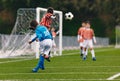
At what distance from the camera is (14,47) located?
103ft

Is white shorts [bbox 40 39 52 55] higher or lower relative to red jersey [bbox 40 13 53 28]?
lower

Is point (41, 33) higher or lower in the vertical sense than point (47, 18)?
lower

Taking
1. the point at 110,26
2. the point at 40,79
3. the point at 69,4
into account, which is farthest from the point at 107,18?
the point at 40,79

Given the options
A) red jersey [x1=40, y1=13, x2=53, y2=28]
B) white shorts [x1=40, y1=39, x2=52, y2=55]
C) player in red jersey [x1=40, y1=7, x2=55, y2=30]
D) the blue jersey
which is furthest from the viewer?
red jersey [x1=40, y1=13, x2=53, y2=28]

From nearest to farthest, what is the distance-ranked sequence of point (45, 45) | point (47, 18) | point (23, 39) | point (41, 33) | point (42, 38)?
point (41, 33) < point (42, 38) < point (45, 45) < point (47, 18) < point (23, 39)

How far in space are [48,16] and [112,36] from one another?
6249cm

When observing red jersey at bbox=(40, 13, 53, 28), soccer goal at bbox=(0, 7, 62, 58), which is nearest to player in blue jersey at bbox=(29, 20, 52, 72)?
red jersey at bbox=(40, 13, 53, 28)

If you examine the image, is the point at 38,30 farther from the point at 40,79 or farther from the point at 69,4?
the point at 69,4

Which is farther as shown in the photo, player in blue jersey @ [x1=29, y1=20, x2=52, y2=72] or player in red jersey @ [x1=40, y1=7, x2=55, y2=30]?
player in red jersey @ [x1=40, y1=7, x2=55, y2=30]

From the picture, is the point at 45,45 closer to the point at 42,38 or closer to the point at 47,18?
the point at 42,38

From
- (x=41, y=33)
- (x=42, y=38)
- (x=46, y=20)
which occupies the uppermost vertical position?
(x=46, y=20)

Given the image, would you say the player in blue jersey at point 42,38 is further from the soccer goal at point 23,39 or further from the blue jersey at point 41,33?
the soccer goal at point 23,39

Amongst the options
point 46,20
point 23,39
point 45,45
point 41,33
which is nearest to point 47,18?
point 46,20

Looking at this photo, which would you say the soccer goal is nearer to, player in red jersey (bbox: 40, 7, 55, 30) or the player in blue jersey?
player in red jersey (bbox: 40, 7, 55, 30)
